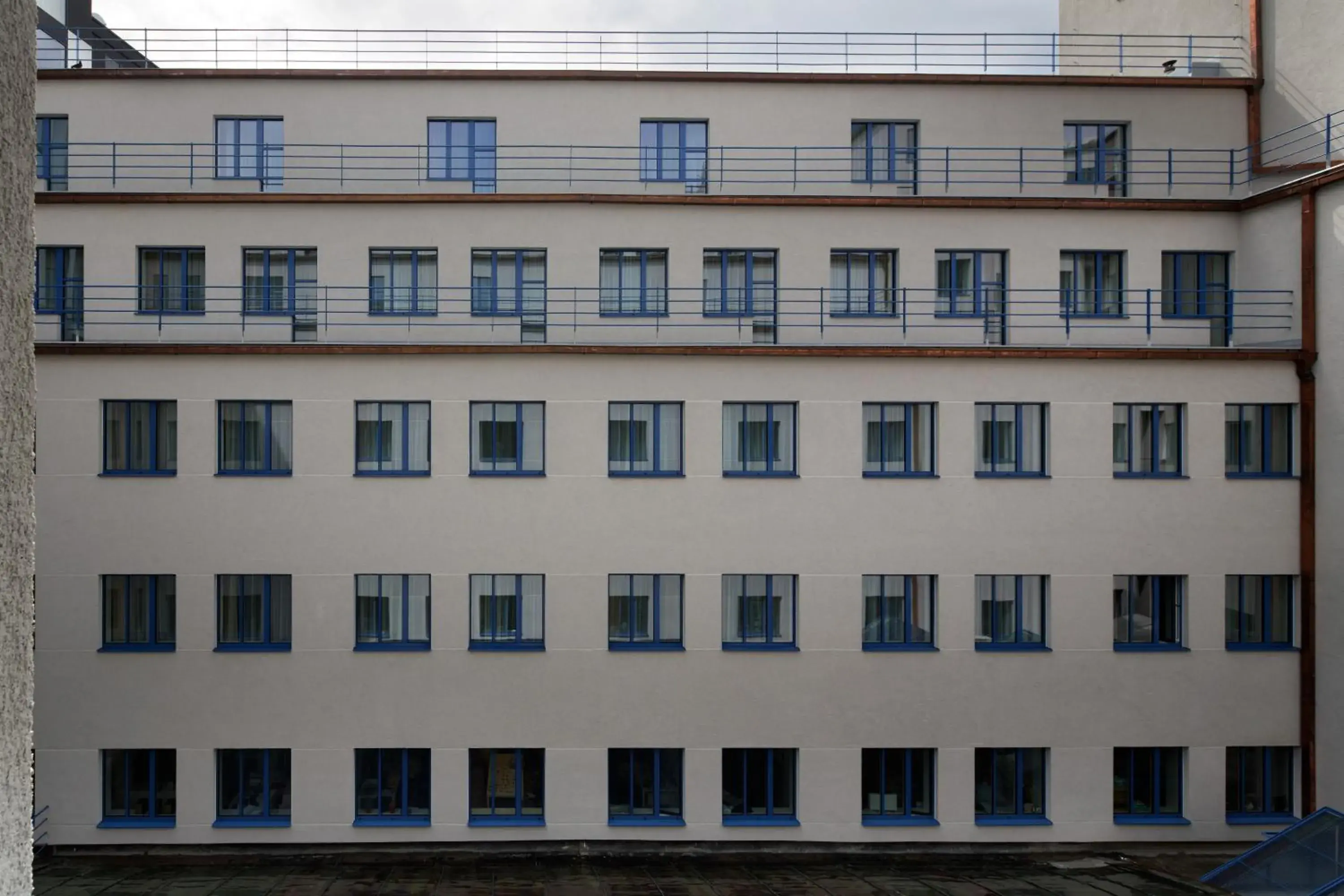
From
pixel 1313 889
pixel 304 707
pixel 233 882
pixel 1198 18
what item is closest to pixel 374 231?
pixel 304 707

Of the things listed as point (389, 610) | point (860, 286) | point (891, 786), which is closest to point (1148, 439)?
point (860, 286)

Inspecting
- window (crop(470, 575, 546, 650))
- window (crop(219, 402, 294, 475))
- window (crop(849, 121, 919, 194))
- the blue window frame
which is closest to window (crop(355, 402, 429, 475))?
window (crop(219, 402, 294, 475))

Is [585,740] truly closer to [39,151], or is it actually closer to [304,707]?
[304,707]

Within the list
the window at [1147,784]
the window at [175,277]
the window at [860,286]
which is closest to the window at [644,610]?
the window at [860,286]

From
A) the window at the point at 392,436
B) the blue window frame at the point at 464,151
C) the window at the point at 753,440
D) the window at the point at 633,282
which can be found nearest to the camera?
the window at the point at 392,436

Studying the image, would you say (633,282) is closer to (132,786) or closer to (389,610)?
(389,610)

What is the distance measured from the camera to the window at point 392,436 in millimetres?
19922

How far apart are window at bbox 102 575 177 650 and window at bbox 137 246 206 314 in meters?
5.49

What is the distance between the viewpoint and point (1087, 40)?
88.4 feet

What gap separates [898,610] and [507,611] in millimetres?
7539

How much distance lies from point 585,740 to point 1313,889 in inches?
499

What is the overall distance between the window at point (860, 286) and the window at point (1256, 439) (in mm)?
6971

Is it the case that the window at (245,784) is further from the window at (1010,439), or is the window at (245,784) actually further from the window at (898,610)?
the window at (1010,439)

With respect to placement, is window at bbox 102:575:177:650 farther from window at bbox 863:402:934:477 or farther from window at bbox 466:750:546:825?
window at bbox 863:402:934:477
